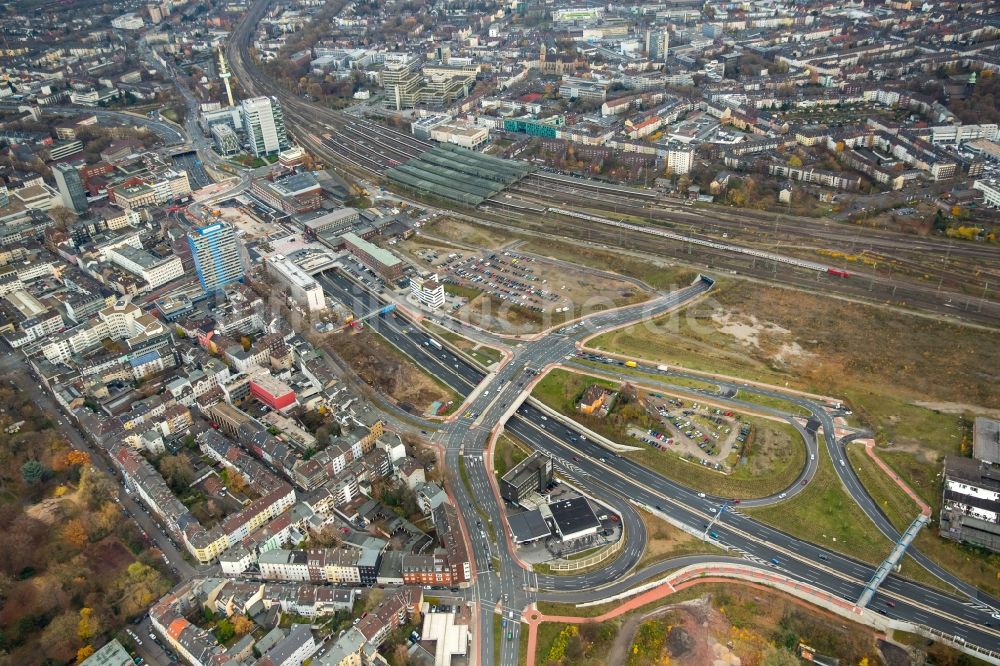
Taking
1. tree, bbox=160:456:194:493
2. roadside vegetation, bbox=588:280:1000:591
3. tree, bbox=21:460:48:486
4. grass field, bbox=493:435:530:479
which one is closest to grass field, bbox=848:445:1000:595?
roadside vegetation, bbox=588:280:1000:591

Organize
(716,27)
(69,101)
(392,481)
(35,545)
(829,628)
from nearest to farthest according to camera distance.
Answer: (829,628), (35,545), (392,481), (69,101), (716,27)

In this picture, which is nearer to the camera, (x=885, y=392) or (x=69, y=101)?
(x=885, y=392)

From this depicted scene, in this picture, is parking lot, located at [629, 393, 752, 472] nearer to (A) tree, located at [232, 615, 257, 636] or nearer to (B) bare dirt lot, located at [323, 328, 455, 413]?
(B) bare dirt lot, located at [323, 328, 455, 413]

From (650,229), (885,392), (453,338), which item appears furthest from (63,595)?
(650,229)

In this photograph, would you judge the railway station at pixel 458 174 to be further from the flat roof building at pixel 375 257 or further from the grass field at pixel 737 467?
the grass field at pixel 737 467

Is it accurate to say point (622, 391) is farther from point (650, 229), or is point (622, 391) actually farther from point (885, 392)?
point (650, 229)

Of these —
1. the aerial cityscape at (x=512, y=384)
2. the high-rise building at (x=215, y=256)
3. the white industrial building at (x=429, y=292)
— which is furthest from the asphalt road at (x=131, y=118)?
the white industrial building at (x=429, y=292)

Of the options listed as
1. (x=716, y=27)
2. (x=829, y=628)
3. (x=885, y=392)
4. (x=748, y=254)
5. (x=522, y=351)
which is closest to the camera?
(x=829, y=628)
